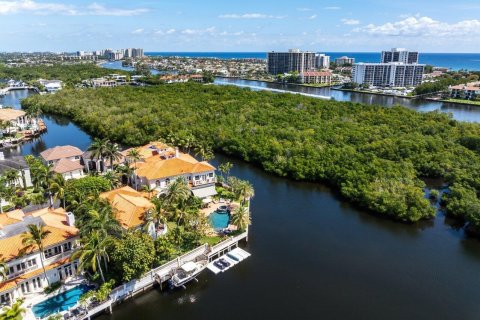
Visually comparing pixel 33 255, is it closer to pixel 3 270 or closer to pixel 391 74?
pixel 3 270

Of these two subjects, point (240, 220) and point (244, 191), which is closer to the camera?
point (240, 220)

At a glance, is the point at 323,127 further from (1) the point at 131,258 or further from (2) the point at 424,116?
(1) the point at 131,258

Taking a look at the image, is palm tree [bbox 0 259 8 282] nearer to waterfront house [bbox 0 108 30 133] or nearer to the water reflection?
waterfront house [bbox 0 108 30 133]

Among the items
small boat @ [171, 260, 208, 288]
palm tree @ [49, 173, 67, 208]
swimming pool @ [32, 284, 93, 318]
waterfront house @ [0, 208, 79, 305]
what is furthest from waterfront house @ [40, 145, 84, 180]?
small boat @ [171, 260, 208, 288]

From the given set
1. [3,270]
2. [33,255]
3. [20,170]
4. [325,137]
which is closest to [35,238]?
[33,255]

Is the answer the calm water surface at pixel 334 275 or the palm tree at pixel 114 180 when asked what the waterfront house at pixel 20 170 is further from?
the calm water surface at pixel 334 275

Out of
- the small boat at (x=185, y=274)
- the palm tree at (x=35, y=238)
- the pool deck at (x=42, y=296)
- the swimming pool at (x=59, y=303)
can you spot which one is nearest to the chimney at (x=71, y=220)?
the palm tree at (x=35, y=238)
